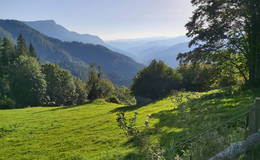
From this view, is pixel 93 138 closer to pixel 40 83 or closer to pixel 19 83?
pixel 40 83

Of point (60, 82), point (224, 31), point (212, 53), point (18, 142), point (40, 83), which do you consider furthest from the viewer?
point (60, 82)

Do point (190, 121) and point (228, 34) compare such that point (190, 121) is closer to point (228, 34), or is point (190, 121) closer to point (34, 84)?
point (228, 34)

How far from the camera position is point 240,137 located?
3.94 metres

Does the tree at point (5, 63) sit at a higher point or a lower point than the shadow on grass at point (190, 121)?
higher

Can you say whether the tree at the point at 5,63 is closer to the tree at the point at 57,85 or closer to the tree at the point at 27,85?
the tree at the point at 27,85

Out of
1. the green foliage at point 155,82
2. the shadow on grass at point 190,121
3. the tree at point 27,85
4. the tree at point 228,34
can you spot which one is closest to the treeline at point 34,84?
the tree at point 27,85

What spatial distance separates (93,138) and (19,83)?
1945 inches

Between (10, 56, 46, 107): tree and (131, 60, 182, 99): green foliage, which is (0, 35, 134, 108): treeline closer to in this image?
(10, 56, 46, 107): tree

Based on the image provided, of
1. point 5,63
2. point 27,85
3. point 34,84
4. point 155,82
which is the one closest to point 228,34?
point 155,82

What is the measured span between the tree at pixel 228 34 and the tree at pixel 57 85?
51.4 metres

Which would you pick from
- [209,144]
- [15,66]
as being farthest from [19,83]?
[209,144]

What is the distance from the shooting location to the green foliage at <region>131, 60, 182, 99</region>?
47375 mm

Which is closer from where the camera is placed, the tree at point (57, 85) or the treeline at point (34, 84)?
the treeline at point (34, 84)

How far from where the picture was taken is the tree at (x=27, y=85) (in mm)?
51031
